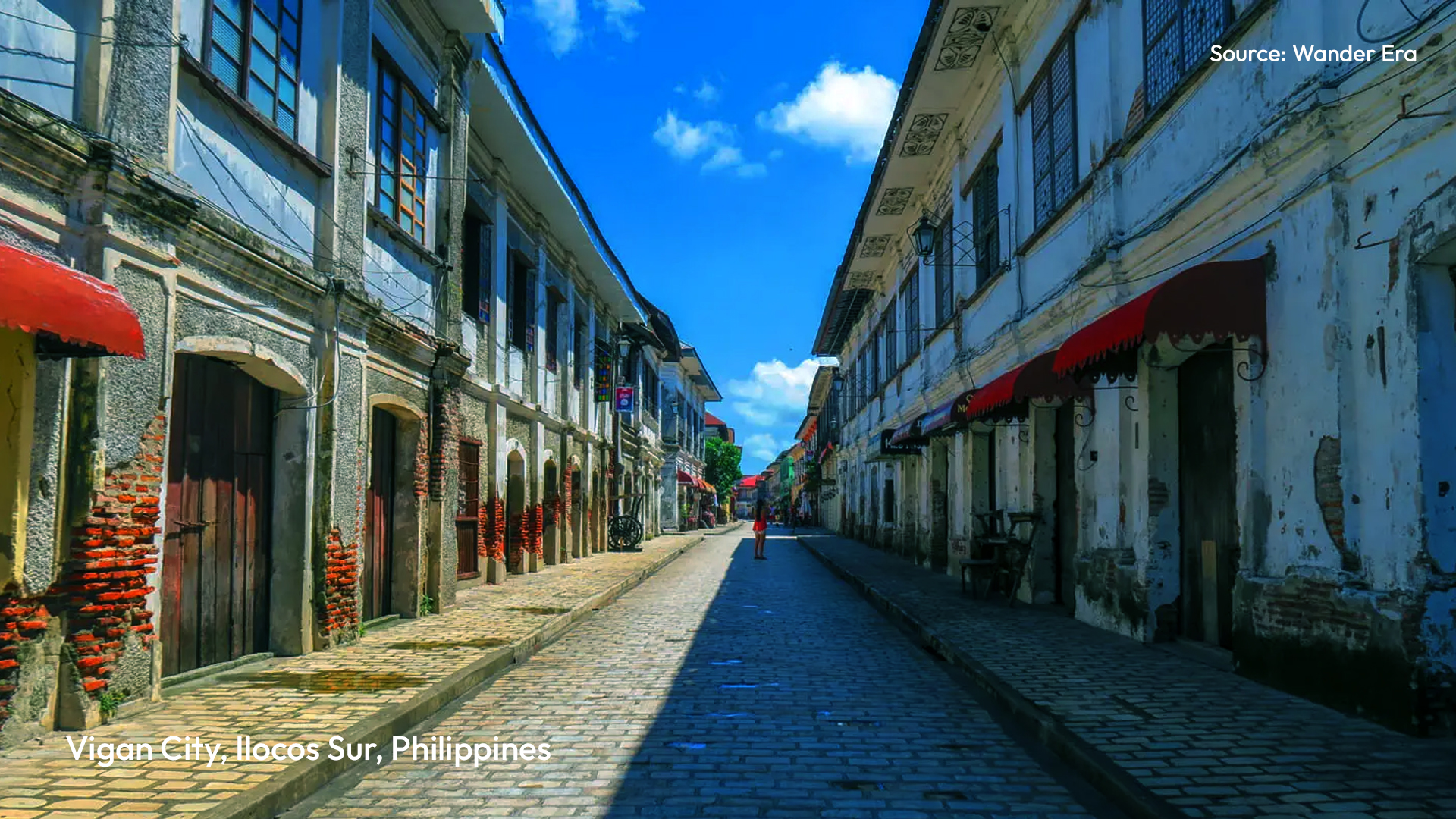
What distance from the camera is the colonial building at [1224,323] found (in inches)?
216

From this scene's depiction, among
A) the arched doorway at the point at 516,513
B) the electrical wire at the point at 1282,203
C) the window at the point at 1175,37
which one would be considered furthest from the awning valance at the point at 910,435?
the window at the point at 1175,37

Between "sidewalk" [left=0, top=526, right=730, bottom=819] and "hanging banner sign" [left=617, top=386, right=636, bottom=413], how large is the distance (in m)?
14.6

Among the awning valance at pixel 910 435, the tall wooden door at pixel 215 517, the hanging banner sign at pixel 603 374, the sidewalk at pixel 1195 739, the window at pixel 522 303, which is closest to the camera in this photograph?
the sidewalk at pixel 1195 739

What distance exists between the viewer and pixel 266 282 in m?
7.60

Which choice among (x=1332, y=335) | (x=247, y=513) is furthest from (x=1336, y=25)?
(x=247, y=513)

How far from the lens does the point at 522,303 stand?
17672 millimetres

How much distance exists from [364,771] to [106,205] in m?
3.48

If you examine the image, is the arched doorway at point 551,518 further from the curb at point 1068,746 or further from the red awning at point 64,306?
the red awning at point 64,306

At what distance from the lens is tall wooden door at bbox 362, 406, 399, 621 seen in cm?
1034

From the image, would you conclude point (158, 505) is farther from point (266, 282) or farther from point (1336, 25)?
point (1336, 25)

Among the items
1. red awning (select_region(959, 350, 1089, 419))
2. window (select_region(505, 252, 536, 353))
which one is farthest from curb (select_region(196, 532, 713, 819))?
window (select_region(505, 252, 536, 353))

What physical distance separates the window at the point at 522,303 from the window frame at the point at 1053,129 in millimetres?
8587

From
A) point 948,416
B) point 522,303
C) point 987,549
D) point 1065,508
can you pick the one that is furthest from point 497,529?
point 1065,508

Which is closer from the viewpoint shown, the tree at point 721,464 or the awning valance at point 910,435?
the awning valance at point 910,435
